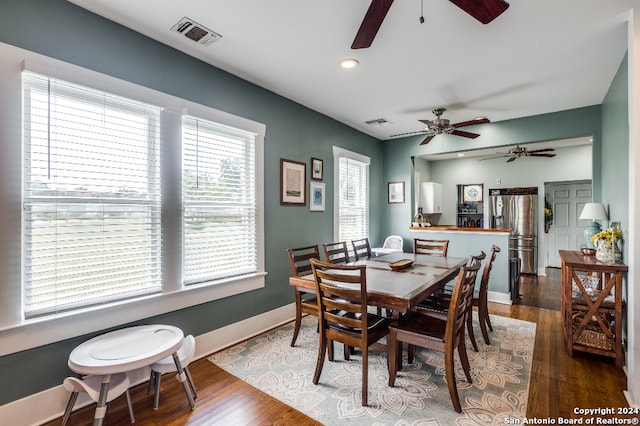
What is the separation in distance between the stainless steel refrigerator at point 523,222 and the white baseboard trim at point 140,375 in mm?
5508

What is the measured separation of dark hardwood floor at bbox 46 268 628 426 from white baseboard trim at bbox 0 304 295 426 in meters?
0.10

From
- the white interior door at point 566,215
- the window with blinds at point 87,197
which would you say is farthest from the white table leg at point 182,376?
the white interior door at point 566,215

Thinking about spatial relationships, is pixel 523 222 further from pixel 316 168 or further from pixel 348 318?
pixel 348 318

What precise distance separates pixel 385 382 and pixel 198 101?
2897mm

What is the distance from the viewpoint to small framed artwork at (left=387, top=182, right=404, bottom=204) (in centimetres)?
566

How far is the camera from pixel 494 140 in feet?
15.4

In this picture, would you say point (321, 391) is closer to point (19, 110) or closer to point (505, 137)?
point (19, 110)

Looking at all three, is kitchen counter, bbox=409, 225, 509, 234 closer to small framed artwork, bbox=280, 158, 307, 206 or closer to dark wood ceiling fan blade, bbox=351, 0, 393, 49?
small framed artwork, bbox=280, 158, 307, 206

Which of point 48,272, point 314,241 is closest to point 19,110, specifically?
point 48,272

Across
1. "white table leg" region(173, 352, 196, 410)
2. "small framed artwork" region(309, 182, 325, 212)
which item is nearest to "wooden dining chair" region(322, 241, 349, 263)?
"small framed artwork" region(309, 182, 325, 212)

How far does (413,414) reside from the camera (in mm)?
2000

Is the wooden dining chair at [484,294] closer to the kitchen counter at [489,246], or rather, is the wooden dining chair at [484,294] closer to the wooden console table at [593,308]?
the wooden console table at [593,308]

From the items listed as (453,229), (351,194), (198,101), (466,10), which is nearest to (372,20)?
(466,10)

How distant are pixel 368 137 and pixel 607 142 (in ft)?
10.4
